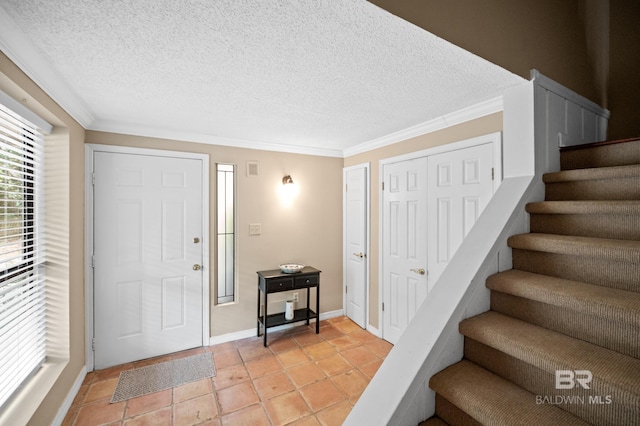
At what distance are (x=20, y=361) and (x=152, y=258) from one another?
47.7 inches

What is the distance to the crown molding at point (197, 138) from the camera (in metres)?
2.62

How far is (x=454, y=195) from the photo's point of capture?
2428mm

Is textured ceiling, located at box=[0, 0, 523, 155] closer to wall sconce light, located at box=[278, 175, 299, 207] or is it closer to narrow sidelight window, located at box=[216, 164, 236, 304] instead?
narrow sidelight window, located at box=[216, 164, 236, 304]

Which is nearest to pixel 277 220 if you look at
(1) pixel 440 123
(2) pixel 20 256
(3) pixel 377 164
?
(3) pixel 377 164

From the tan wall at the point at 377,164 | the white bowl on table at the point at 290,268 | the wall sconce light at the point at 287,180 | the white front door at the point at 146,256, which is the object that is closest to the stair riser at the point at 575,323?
the tan wall at the point at 377,164

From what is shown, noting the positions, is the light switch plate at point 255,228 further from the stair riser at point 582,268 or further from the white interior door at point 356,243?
the stair riser at point 582,268

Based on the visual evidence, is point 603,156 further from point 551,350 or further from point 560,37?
point 551,350

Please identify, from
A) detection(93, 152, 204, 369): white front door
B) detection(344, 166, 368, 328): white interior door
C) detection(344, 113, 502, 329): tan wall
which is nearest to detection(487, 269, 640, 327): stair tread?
detection(344, 113, 502, 329): tan wall

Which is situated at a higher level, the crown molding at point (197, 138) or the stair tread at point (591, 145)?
the crown molding at point (197, 138)

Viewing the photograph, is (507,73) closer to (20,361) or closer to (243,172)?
(243,172)

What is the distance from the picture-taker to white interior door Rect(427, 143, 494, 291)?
2221mm

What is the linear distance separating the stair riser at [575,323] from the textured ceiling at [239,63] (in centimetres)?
124

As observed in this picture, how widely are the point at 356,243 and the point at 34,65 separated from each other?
10.3 feet

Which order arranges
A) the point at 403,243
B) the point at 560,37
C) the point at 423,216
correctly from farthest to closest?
the point at 403,243, the point at 423,216, the point at 560,37
